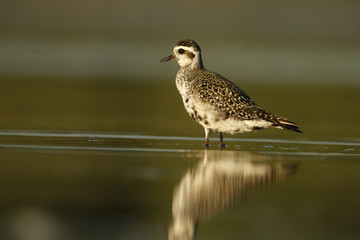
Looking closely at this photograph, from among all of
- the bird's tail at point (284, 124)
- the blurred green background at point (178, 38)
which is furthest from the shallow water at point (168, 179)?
the blurred green background at point (178, 38)

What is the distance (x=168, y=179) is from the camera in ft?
34.5

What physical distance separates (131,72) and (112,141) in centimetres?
1498

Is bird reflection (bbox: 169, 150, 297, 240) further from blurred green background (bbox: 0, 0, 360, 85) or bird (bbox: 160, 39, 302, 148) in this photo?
blurred green background (bbox: 0, 0, 360, 85)

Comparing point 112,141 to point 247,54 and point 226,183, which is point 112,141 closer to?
point 226,183

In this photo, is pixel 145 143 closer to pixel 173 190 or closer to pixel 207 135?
pixel 207 135

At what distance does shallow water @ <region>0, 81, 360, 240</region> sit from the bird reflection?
13 millimetres

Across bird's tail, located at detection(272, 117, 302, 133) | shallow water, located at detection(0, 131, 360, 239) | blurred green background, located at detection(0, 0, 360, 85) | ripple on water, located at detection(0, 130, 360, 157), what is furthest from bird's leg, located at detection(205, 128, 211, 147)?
blurred green background, located at detection(0, 0, 360, 85)

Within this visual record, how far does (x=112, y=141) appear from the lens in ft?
45.6

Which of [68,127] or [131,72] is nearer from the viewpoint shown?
[68,127]

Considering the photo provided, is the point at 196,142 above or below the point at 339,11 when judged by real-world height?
below

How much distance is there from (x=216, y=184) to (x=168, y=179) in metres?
0.61

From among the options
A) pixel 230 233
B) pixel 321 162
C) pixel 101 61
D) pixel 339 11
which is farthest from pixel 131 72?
pixel 339 11

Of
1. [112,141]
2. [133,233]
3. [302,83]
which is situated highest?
[302,83]

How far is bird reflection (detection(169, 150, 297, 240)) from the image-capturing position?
873 cm
